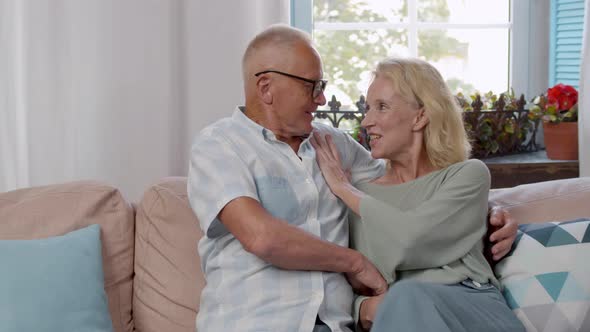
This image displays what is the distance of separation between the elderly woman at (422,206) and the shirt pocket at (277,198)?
151 mm

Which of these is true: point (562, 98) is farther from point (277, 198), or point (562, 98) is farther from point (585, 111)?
point (277, 198)

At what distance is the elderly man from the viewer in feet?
6.54

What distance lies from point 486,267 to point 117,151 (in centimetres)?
158

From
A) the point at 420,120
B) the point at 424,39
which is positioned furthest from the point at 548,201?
the point at 424,39

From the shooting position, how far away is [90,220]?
226cm

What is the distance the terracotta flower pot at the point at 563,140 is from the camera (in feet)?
11.2

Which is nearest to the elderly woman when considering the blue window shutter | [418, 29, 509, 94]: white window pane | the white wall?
the white wall

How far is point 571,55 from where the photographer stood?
3.72 metres

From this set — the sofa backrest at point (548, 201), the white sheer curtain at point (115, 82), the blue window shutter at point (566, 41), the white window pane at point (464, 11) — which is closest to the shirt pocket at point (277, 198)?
the sofa backrest at point (548, 201)

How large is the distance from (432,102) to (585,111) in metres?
1.31

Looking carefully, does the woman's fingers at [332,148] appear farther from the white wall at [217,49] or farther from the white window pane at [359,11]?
the white window pane at [359,11]

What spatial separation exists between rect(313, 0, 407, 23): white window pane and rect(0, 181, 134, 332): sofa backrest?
5.46 ft

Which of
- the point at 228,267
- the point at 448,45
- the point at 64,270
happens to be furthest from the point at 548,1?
the point at 64,270

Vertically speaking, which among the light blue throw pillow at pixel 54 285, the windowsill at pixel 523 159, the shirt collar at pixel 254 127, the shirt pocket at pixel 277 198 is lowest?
the light blue throw pillow at pixel 54 285
